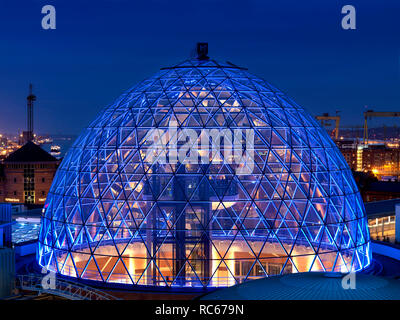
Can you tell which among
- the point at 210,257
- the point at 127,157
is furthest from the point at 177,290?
the point at 127,157

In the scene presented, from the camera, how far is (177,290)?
28625 millimetres

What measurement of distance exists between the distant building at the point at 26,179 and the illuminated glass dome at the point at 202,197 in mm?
75455

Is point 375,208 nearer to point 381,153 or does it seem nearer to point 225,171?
point 225,171

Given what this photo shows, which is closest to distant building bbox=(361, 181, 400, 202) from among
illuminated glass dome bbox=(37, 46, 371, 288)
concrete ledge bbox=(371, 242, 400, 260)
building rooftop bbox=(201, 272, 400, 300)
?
concrete ledge bbox=(371, 242, 400, 260)

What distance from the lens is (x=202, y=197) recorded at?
3025 cm

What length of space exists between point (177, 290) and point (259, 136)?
8482mm

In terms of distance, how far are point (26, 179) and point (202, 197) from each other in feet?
270

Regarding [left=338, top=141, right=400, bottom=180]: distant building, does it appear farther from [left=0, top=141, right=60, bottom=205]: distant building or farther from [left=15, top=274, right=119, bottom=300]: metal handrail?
[left=15, top=274, right=119, bottom=300]: metal handrail

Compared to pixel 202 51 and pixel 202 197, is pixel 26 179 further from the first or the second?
pixel 202 197

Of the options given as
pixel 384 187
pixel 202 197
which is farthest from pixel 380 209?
pixel 384 187

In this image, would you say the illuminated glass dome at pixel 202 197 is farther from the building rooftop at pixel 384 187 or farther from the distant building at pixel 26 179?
the distant building at pixel 26 179

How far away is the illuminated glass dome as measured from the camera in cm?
2989

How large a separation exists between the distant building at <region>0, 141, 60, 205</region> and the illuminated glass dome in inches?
2971

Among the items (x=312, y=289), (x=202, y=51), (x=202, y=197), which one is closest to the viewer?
(x=312, y=289)
